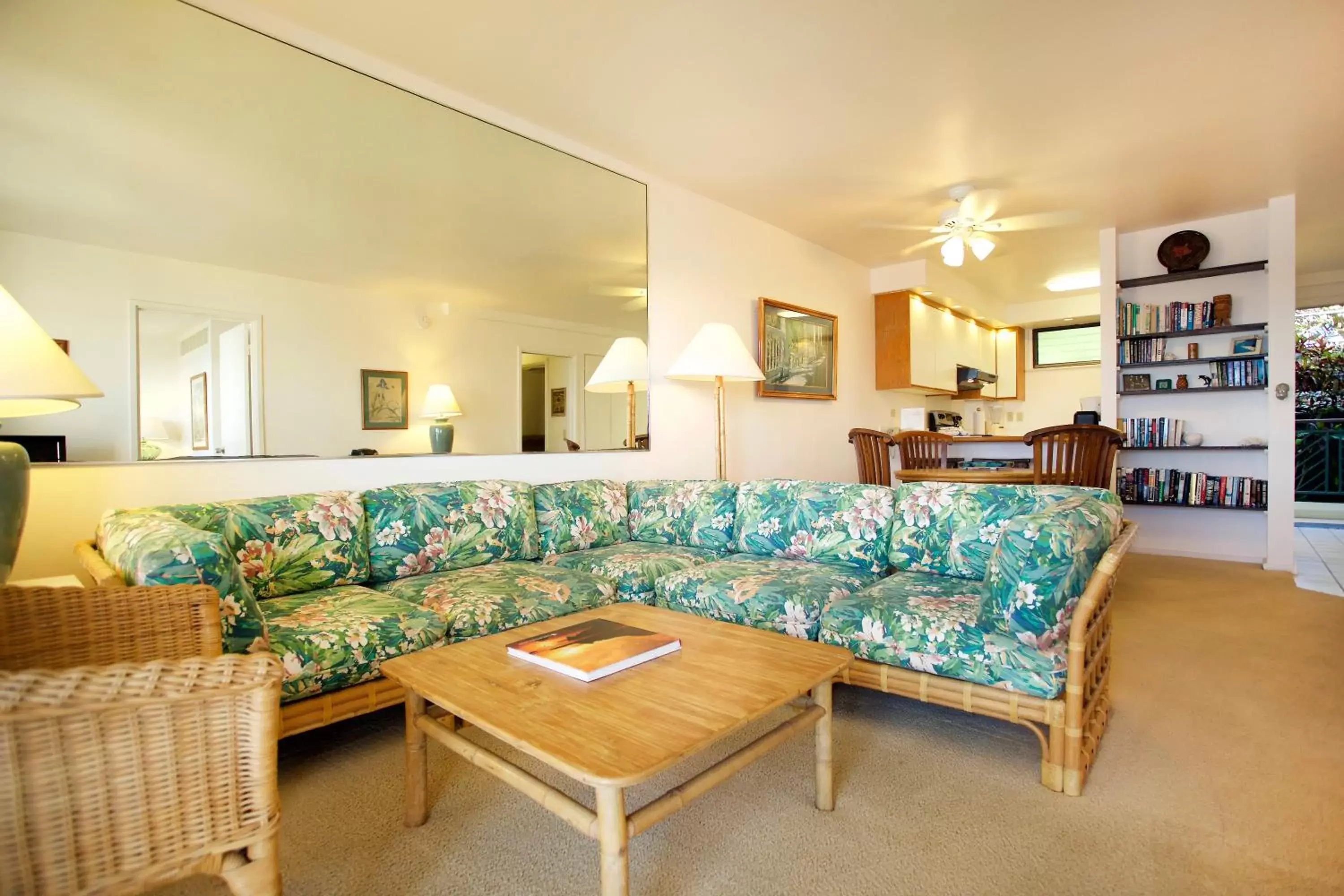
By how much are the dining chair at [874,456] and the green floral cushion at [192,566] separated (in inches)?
121

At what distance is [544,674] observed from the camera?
1407 mm

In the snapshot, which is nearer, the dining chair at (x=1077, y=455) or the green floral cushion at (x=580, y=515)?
the green floral cushion at (x=580, y=515)

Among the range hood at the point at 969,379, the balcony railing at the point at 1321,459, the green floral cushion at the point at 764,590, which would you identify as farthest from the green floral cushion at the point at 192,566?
the balcony railing at the point at 1321,459

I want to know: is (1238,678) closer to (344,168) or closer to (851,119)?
(851,119)

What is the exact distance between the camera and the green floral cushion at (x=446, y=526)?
95.0 inches

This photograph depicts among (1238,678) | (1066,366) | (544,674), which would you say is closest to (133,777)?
(544,674)

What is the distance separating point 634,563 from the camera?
2.62 metres

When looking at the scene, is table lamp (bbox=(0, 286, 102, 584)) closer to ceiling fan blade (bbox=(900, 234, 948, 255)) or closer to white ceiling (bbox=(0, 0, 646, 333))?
white ceiling (bbox=(0, 0, 646, 333))

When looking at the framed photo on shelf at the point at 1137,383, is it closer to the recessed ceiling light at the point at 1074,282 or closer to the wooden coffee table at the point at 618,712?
the recessed ceiling light at the point at 1074,282

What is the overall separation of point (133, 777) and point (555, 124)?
3.09 meters

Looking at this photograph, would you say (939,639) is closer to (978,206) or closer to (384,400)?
(384,400)

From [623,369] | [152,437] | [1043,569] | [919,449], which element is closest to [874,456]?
[919,449]

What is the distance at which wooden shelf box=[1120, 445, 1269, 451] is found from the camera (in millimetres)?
4508

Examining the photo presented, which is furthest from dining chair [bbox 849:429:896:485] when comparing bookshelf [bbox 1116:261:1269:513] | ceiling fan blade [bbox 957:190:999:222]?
bookshelf [bbox 1116:261:1269:513]
